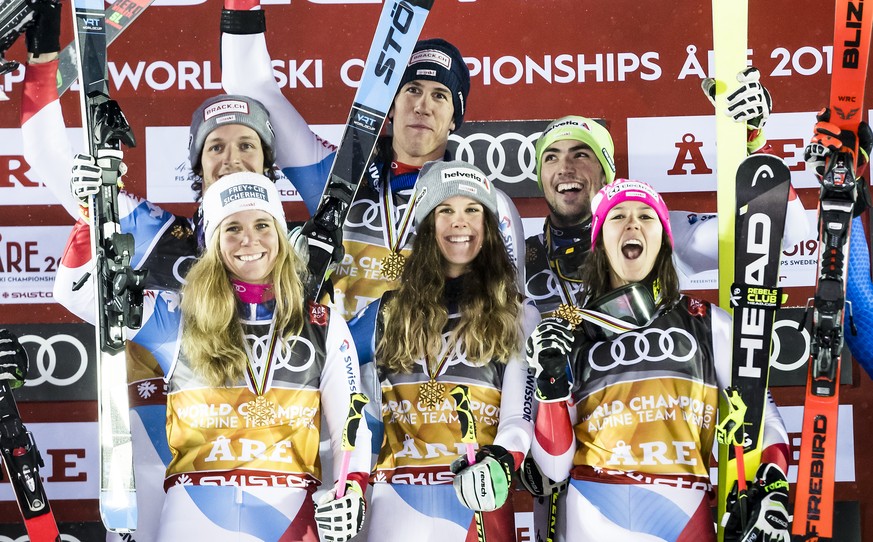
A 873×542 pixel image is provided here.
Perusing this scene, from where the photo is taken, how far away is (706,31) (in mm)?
5148

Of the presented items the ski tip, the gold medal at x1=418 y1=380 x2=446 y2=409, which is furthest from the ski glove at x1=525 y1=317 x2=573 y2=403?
the ski tip

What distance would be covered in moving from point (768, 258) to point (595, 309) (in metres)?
0.76

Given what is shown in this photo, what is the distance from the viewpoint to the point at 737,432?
11.9 ft

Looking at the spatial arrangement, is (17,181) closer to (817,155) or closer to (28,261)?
(28,261)

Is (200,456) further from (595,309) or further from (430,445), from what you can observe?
(595,309)

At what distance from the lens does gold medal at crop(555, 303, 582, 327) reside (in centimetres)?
388

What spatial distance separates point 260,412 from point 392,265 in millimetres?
1022

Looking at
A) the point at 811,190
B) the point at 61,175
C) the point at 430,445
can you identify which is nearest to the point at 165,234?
the point at 61,175

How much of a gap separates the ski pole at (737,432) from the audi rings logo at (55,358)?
295 cm

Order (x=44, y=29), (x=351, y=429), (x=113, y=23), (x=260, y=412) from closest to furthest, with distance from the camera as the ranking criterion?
(x=351, y=429) < (x=260, y=412) < (x=44, y=29) < (x=113, y=23)

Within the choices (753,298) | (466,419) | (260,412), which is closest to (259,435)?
(260,412)

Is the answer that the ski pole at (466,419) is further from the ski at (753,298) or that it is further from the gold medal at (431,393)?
the ski at (753,298)

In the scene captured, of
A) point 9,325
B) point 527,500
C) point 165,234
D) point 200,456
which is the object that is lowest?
point 527,500

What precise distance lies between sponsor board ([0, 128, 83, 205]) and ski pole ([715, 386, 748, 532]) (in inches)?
124
